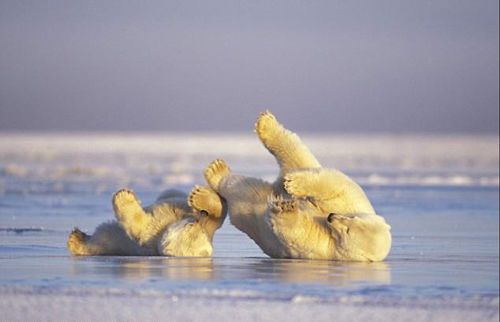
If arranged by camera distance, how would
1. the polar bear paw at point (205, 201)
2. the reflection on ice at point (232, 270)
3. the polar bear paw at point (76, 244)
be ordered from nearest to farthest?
the reflection on ice at point (232, 270), the polar bear paw at point (205, 201), the polar bear paw at point (76, 244)

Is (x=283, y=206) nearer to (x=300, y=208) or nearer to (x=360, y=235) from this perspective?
(x=300, y=208)

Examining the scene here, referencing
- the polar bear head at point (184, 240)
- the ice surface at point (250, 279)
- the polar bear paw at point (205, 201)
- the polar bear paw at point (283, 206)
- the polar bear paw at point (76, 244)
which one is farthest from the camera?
the polar bear paw at point (76, 244)

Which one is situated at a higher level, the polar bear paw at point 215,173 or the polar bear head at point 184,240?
the polar bear paw at point 215,173

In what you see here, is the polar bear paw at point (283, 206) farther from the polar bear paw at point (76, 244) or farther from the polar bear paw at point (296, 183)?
the polar bear paw at point (76, 244)

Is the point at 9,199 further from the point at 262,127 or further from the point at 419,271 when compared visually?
the point at 419,271

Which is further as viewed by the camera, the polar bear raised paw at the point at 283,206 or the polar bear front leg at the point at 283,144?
the polar bear front leg at the point at 283,144

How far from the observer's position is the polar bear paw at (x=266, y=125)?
973 cm

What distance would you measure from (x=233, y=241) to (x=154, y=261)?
2.42m

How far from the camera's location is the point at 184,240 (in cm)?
966

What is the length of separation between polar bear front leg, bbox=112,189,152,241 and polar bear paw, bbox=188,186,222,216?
0.46m

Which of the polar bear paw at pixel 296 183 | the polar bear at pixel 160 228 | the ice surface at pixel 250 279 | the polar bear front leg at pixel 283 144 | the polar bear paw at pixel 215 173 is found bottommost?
the ice surface at pixel 250 279

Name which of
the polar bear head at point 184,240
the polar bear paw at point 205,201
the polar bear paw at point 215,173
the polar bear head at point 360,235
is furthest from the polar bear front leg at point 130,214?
the polar bear head at point 360,235

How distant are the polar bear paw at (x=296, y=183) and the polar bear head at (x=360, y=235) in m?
0.32

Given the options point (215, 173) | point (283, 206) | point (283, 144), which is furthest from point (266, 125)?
point (283, 206)
